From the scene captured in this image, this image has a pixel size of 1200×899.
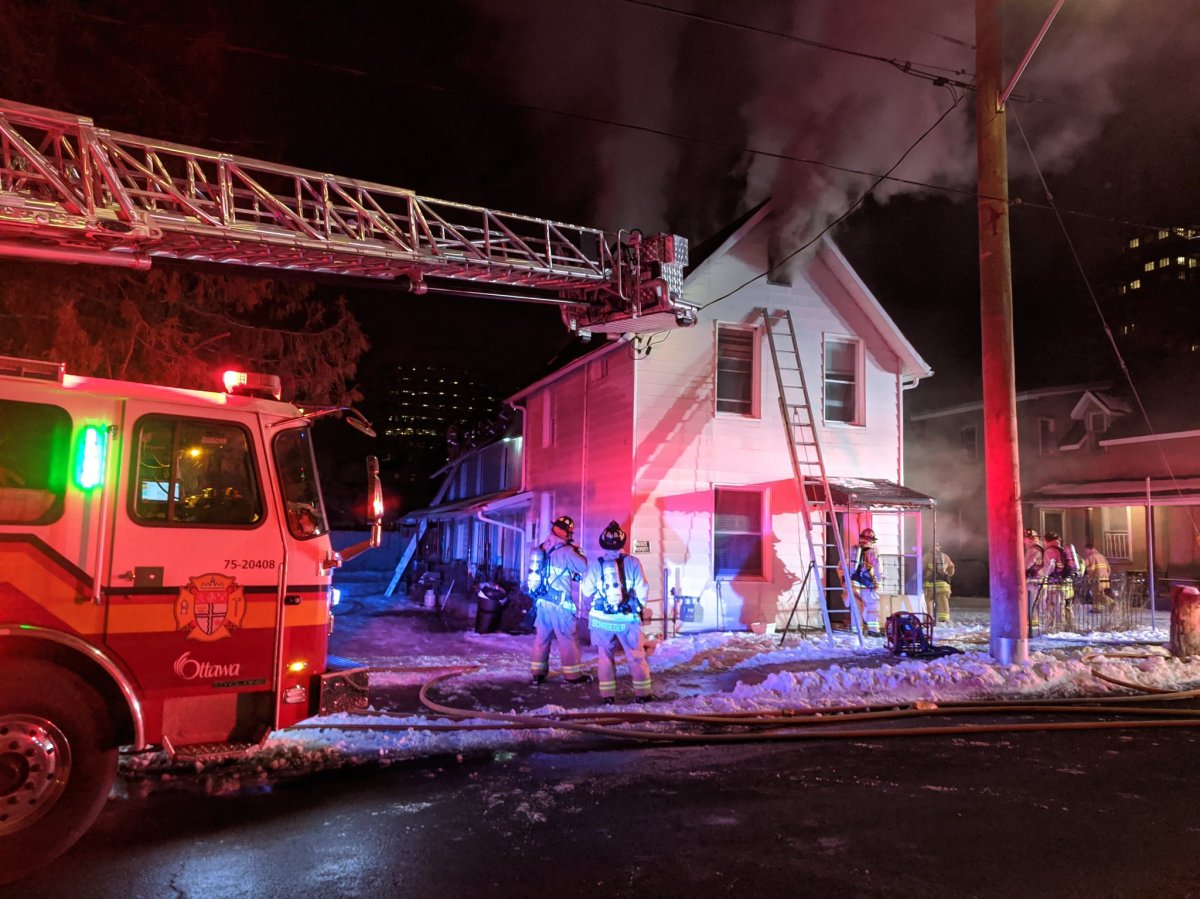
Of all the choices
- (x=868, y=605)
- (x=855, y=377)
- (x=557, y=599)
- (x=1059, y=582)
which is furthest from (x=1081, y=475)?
(x=557, y=599)

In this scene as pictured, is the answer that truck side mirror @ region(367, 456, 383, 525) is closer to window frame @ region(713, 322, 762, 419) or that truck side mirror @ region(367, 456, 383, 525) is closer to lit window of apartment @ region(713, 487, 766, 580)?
lit window of apartment @ region(713, 487, 766, 580)

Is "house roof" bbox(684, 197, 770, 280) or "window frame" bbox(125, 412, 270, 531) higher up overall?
"house roof" bbox(684, 197, 770, 280)

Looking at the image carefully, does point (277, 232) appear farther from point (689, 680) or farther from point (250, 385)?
point (689, 680)

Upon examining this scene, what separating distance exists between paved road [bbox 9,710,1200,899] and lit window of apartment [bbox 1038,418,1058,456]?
22683mm

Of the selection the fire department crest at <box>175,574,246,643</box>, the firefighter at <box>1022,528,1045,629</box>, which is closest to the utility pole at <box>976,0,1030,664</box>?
the firefighter at <box>1022,528,1045,629</box>

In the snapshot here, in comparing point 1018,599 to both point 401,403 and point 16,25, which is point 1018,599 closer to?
point 16,25

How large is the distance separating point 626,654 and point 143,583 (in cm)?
483

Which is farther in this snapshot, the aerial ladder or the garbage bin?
the garbage bin

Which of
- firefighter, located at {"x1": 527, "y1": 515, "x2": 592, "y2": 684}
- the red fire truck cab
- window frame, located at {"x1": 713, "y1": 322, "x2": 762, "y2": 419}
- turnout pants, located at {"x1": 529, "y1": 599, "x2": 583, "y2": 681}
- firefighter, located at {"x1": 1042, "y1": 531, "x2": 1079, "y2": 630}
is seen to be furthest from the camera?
firefighter, located at {"x1": 1042, "y1": 531, "x2": 1079, "y2": 630}

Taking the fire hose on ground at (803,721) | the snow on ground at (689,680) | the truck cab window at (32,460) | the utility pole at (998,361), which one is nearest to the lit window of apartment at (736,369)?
the snow on ground at (689,680)

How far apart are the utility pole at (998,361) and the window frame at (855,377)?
3.73 meters

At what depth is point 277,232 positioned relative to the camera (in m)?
7.32

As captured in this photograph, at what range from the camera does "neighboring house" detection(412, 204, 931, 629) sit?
12.9 metres

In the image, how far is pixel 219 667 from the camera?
4.80m
